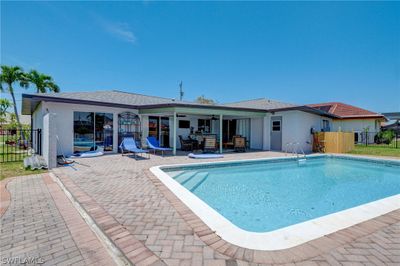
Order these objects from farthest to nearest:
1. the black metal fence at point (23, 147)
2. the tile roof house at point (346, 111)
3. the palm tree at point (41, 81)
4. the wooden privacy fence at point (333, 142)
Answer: the palm tree at point (41, 81) → the tile roof house at point (346, 111) → the wooden privacy fence at point (333, 142) → the black metal fence at point (23, 147)

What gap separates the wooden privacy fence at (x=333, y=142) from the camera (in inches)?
556

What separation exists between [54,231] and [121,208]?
1.08m

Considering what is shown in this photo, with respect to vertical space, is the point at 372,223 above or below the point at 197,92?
below

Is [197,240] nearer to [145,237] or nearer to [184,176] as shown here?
[145,237]

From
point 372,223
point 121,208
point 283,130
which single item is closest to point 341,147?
point 283,130

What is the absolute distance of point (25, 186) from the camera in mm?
5371

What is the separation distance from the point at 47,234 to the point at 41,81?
32164 millimetres

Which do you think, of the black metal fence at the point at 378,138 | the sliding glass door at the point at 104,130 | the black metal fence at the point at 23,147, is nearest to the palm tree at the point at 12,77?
the black metal fence at the point at 23,147

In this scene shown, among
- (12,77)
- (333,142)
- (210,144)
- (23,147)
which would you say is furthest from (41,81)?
(333,142)

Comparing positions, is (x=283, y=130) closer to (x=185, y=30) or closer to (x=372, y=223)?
(x=185, y=30)

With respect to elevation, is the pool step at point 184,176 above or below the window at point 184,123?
below

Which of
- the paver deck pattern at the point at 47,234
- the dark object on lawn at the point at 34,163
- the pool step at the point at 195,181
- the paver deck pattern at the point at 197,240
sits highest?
the dark object on lawn at the point at 34,163

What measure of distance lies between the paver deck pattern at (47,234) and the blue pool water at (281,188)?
2.74 metres

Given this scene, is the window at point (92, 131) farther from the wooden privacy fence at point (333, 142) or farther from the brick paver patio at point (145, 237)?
the wooden privacy fence at point (333, 142)
